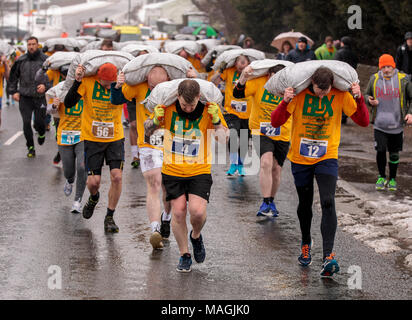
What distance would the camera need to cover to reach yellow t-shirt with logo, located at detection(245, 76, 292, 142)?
35.8ft

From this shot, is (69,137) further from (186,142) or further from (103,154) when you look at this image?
(186,142)

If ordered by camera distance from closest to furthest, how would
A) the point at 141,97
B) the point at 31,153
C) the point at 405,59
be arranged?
the point at 141,97 < the point at 31,153 < the point at 405,59

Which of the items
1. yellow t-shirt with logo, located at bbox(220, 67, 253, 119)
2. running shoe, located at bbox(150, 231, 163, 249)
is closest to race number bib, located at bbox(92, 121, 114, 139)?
running shoe, located at bbox(150, 231, 163, 249)

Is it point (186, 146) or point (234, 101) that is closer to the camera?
point (186, 146)

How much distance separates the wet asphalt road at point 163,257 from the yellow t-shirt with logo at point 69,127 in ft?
2.69

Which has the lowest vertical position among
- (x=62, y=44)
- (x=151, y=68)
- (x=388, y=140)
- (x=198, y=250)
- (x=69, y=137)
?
(x=198, y=250)

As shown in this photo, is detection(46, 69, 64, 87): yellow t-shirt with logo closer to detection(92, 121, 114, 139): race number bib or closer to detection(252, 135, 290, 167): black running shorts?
detection(252, 135, 290, 167): black running shorts

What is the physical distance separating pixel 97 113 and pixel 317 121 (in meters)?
2.70

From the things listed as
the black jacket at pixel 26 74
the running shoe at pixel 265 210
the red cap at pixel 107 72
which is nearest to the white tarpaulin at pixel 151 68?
the red cap at pixel 107 72

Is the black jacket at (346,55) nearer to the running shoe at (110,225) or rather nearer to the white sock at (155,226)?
the running shoe at (110,225)

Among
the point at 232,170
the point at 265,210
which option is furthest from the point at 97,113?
the point at 232,170

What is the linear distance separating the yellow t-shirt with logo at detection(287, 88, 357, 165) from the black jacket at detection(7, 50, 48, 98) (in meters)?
8.79

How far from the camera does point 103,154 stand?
9961 mm

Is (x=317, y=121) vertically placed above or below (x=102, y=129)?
above
